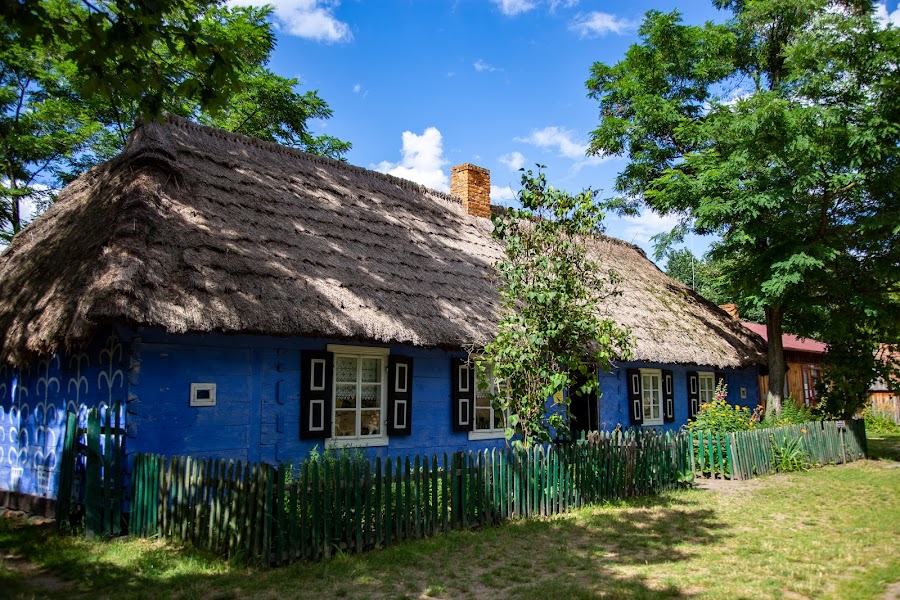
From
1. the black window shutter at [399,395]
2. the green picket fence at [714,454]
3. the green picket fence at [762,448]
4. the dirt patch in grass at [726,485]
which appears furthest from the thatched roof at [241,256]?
the dirt patch in grass at [726,485]

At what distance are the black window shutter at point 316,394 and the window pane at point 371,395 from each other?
0.65 meters

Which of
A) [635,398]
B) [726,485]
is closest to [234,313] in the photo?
[726,485]

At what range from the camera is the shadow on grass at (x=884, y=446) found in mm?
14512

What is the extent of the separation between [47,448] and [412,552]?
200 inches

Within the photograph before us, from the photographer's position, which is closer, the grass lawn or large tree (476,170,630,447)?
the grass lawn

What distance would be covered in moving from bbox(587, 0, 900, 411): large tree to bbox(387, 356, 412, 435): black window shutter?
8.48 metres

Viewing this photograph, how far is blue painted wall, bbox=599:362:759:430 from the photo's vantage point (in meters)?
13.5

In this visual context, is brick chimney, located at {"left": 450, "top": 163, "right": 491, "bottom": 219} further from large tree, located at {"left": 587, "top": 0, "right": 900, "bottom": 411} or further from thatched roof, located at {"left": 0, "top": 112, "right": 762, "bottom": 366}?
large tree, located at {"left": 587, "top": 0, "right": 900, "bottom": 411}

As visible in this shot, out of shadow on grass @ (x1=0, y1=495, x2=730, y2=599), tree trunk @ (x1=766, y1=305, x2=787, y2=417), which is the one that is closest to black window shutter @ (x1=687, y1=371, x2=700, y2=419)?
tree trunk @ (x1=766, y1=305, x2=787, y2=417)

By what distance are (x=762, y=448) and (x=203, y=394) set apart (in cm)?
965

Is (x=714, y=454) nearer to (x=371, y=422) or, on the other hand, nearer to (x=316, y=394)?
(x=371, y=422)

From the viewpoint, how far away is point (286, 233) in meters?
9.69

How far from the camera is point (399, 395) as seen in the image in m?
9.72

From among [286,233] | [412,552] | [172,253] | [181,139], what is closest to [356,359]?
[286,233]
